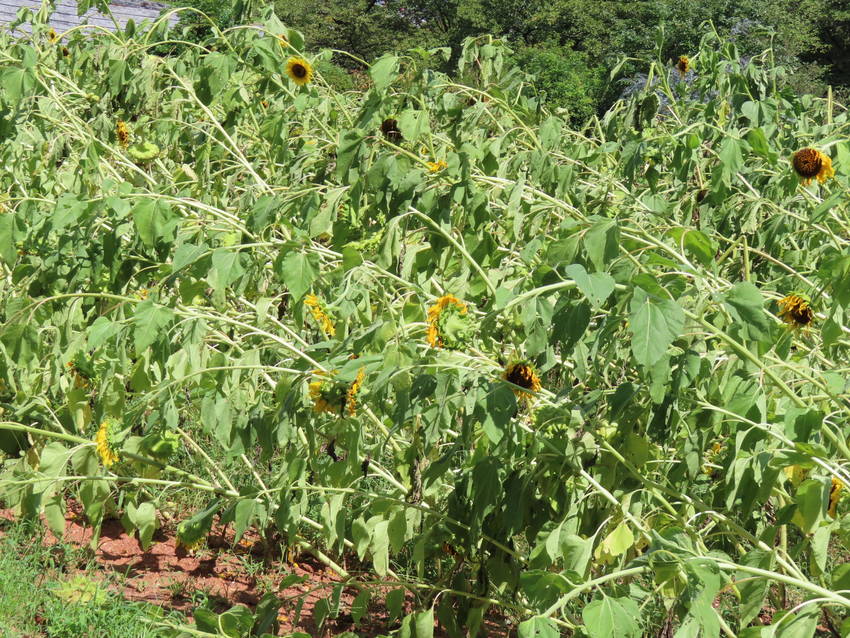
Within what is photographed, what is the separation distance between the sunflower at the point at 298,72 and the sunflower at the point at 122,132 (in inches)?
28.6

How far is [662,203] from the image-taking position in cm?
306

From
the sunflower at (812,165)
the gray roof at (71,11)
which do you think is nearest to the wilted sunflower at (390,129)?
the sunflower at (812,165)

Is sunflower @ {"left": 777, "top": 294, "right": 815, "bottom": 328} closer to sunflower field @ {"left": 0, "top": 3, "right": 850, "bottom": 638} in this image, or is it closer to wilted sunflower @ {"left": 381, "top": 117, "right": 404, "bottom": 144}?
sunflower field @ {"left": 0, "top": 3, "right": 850, "bottom": 638}

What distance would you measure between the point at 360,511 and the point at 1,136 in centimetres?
149

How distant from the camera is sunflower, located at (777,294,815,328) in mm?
2375

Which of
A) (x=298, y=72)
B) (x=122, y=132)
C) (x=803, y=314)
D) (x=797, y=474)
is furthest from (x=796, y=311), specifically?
(x=122, y=132)

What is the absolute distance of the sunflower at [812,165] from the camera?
111 inches

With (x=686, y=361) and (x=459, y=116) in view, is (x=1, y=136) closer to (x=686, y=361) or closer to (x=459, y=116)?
(x=459, y=116)

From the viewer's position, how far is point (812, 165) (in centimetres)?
282

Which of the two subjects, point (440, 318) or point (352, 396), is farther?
point (352, 396)

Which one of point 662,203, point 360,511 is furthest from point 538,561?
point 662,203

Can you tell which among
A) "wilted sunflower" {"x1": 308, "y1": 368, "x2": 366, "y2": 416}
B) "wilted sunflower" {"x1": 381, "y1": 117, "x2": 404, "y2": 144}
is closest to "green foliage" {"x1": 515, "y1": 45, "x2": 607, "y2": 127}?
"wilted sunflower" {"x1": 381, "y1": 117, "x2": 404, "y2": 144}

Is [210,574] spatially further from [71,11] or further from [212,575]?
[71,11]

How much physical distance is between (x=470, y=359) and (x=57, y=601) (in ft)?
5.12
